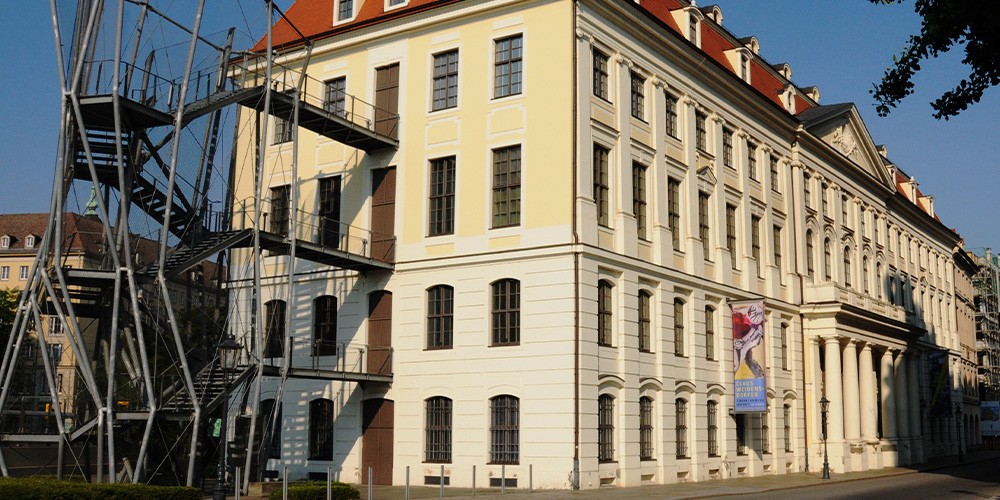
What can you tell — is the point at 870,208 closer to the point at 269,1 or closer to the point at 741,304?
the point at 741,304

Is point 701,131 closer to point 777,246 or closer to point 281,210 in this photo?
point 777,246

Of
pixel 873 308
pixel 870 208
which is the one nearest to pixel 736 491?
pixel 873 308

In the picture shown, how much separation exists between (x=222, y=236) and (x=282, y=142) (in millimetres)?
10673

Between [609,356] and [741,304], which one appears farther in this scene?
[741,304]

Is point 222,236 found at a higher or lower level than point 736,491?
higher

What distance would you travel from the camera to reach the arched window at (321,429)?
114 ft

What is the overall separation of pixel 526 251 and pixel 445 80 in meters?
7.05

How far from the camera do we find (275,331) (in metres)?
36.5

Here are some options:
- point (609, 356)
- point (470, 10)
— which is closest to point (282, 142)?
point (470, 10)

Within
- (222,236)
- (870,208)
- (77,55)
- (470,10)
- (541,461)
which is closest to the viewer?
(77,55)

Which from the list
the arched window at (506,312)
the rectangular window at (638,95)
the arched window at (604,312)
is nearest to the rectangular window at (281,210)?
the arched window at (506,312)

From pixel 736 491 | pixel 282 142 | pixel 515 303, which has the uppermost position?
pixel 282 142

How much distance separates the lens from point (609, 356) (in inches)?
1257

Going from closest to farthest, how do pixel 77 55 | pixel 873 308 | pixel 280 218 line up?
1. pixel 77 55
2. pixel 280 218
3. pixel 873 308
